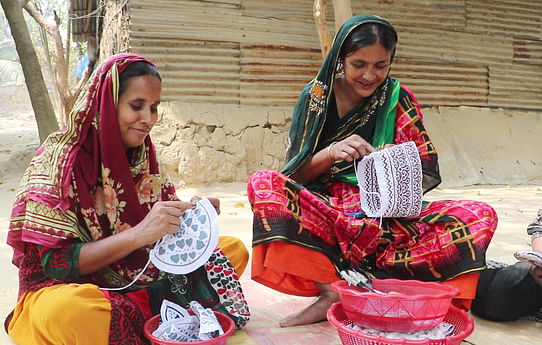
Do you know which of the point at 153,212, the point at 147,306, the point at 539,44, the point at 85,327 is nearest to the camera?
the point at 85,327

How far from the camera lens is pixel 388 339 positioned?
5.56 feet

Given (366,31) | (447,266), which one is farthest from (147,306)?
(366,31)

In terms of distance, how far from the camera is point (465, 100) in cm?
860

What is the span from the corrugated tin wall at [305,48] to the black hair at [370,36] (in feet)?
15.3

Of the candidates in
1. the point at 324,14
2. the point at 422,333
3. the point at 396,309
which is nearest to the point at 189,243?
the point at 396,309

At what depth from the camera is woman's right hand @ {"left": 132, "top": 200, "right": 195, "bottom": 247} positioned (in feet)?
5.93

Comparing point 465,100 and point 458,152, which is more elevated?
point 465,100

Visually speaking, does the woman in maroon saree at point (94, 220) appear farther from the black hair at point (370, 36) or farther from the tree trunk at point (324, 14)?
the tree trunk at point (324, 14)

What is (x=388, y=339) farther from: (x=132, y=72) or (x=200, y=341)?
(x=132, y=72)

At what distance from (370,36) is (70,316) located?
5.75ft

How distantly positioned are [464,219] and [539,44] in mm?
8261

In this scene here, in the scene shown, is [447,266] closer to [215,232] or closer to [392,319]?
[392,319]

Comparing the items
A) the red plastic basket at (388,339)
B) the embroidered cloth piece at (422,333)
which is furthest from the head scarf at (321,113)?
the embroidered cloth piece at (422,333)

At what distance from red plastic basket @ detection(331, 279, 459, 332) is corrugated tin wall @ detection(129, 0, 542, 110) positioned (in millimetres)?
5413
